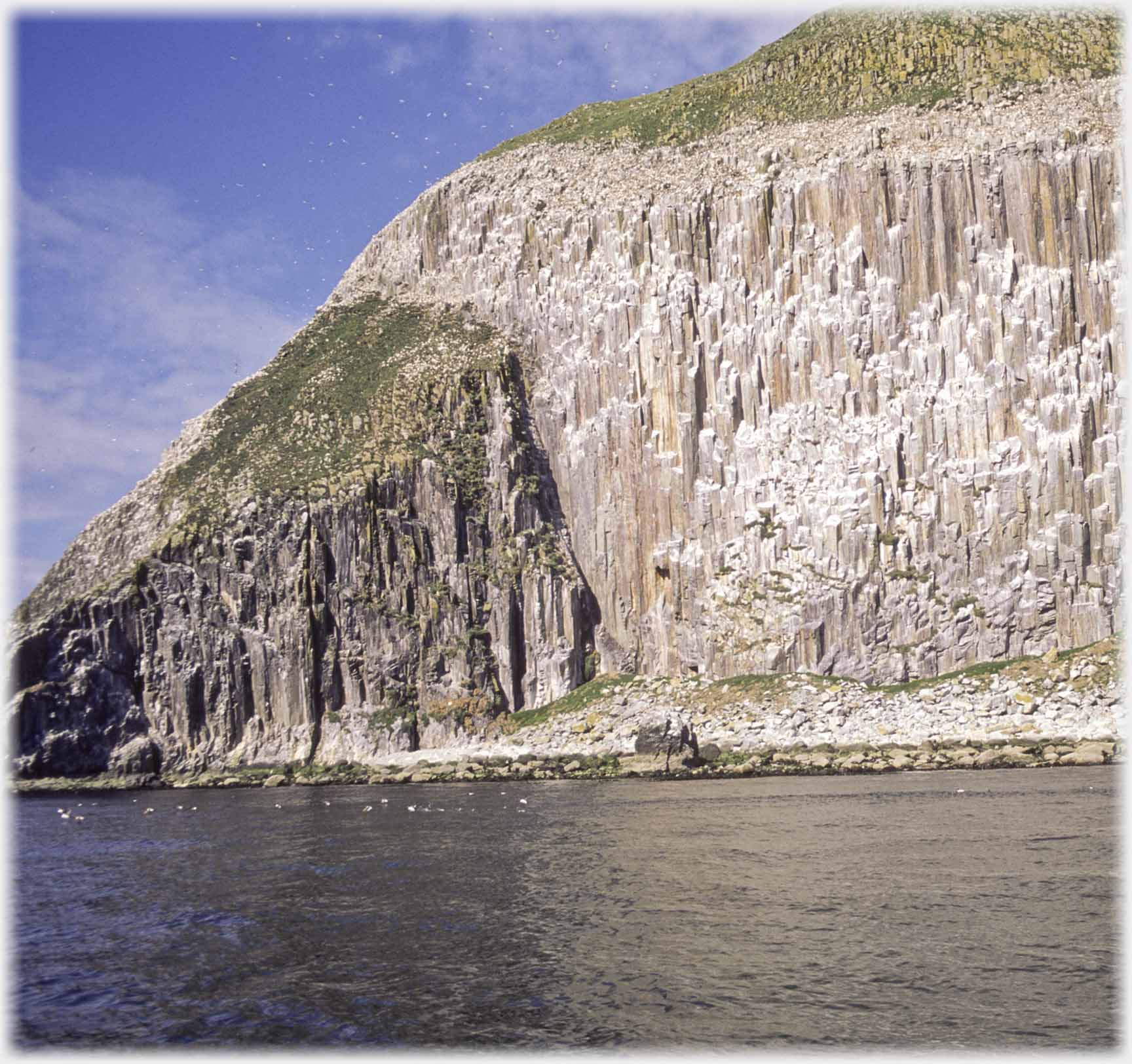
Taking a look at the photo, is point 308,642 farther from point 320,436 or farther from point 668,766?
point 668,766

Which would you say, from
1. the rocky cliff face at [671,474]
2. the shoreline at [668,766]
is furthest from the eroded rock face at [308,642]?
the shoreline at [668,766]

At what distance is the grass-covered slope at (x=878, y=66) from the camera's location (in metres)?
72.4

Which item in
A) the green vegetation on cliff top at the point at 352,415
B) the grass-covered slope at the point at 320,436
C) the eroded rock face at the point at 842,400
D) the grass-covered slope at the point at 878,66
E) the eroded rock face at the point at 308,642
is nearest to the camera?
the eroded rock face at the point at 842,400

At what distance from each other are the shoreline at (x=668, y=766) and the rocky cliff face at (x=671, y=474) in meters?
2.79

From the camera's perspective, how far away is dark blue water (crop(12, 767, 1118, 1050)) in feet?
43.4

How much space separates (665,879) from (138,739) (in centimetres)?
6191

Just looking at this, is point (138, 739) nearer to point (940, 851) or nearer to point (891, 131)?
point (940, 851)

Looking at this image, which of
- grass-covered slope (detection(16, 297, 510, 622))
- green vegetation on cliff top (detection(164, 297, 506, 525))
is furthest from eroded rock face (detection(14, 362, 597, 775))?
green vegetation on cliff top (detection(164, 297, 506, 525))

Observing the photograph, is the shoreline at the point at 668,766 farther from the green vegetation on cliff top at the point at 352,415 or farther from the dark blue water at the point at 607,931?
the green vegetation on cliff top at the point at 352,415

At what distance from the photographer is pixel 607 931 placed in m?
18.4

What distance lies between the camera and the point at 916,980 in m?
14.4

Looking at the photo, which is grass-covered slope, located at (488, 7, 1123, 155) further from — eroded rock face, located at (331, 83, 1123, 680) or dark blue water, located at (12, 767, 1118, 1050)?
dark blue water, located at (12, 767, 1118, 1050)

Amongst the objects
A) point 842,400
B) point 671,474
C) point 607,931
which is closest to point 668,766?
point 671,474

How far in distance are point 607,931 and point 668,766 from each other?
37674mm
